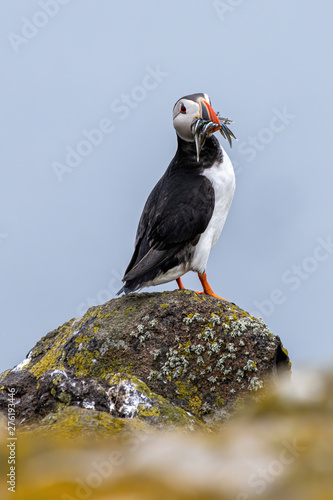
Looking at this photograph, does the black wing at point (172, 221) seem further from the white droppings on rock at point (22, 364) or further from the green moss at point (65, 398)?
the green moss at point (65, 398)

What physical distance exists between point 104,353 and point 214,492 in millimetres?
4470

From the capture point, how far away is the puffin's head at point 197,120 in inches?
326

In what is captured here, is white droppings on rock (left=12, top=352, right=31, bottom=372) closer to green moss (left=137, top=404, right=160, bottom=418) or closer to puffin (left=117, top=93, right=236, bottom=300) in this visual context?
puffin (left=117, top=93, right=236, bottom=300)

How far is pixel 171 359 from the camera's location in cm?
625

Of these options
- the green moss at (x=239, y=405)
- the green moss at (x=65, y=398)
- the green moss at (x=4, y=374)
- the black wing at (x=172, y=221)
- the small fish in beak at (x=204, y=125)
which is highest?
the small fish in beak at (x=204, y=125)

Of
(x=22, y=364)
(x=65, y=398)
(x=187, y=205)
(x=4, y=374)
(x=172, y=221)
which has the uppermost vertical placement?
(x=187, y=205)

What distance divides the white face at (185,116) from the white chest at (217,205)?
0.58 meters

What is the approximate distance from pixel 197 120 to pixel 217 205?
46.1 inches

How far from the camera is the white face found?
27.8 ft

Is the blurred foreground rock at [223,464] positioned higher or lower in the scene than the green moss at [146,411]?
higher

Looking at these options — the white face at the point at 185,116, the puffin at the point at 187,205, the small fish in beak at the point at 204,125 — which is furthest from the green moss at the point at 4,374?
the white face at the point at 185,116

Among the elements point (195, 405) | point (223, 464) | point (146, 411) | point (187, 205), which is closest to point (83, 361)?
point (195, 405)

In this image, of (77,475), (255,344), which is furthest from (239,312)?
(77,475)

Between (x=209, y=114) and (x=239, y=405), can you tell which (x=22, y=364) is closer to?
(x=239, y=405)
